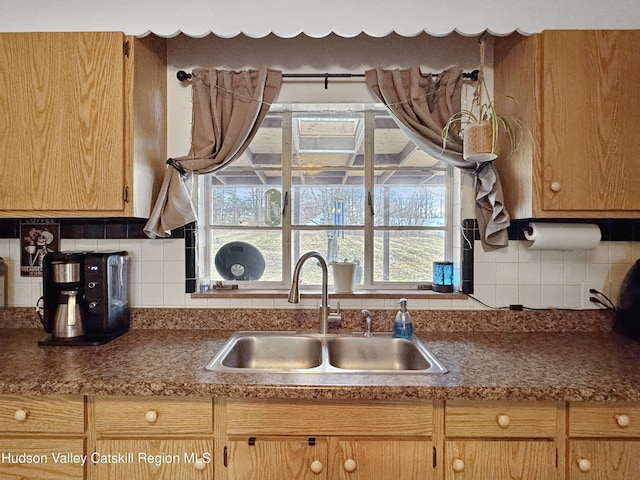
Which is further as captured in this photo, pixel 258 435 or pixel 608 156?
pixel 608 156

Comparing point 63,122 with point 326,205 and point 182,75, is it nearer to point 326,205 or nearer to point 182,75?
point 182,75

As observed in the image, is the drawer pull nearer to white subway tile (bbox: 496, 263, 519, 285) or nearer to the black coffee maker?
white subway tile (bbox: 496, 263, 519, 285)

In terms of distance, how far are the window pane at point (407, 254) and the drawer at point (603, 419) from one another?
89cm

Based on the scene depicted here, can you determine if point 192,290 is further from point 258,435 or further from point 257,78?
point 257,78

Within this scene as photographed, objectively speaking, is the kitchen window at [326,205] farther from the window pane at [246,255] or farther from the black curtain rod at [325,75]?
the black curtain rod at [325,75]

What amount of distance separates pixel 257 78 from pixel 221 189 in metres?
0.57

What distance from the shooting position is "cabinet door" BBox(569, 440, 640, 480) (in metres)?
1.14

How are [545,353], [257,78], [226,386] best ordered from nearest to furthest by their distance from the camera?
[226,386] → [545,353] → [257,78]

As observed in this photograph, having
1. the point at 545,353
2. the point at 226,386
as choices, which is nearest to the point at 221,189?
the point at 226,386

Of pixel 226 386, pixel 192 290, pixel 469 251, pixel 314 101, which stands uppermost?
pixel 314 101

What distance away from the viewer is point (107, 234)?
179 centimetres

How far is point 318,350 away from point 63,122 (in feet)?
4.47

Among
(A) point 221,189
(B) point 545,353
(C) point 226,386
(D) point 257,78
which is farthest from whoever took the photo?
(A) point 221,189

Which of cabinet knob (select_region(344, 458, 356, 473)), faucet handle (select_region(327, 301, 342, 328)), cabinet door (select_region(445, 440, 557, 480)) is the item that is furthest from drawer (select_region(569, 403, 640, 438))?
faucet handle (select_region(327, 301, 342, 328))
